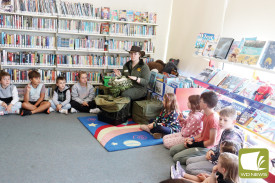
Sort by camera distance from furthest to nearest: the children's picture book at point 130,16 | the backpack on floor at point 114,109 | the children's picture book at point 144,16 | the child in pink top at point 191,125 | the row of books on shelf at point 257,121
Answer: the children's picture book at point 144,16
the children's picture book at point 130,16
the backpack on floor at point 114,109
the child in pink top at point 191,125
the row of books on shelf at point 257,121

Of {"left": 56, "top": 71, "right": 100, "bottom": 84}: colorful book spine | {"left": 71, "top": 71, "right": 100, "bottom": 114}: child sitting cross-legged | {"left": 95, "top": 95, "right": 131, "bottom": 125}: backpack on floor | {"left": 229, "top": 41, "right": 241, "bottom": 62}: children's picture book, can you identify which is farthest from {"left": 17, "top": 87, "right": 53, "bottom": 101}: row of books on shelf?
{"left": 229, "top": 41, "right": 241, "bottom": 62}: children's picture book

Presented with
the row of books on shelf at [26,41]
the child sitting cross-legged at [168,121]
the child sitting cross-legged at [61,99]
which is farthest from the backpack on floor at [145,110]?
the row of books on shelf at [26,41]

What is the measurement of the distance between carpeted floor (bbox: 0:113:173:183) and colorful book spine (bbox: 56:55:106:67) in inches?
64.0

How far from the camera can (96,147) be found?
3.32m

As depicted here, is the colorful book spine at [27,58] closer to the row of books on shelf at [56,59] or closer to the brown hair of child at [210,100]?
the row of books on shelf at [56,59]

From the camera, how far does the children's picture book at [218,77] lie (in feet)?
11.4

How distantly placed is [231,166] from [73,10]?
4.28 metres

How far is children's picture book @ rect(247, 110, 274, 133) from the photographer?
109 inches

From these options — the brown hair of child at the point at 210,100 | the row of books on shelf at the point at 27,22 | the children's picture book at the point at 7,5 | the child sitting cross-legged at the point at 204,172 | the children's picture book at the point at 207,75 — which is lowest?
the child sitting cross-legged at the point at 204,172

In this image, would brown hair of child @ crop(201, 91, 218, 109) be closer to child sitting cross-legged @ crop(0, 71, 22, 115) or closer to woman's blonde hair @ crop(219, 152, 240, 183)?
woman's blonde hair @ crop(219, 152, 240, 183)

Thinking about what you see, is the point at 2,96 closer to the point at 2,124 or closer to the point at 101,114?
the point at 2,124

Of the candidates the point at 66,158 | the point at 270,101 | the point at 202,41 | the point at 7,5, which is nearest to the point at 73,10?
the point at 7,5

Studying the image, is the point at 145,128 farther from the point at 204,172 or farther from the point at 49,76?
the point at 49,76

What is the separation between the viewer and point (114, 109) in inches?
161
